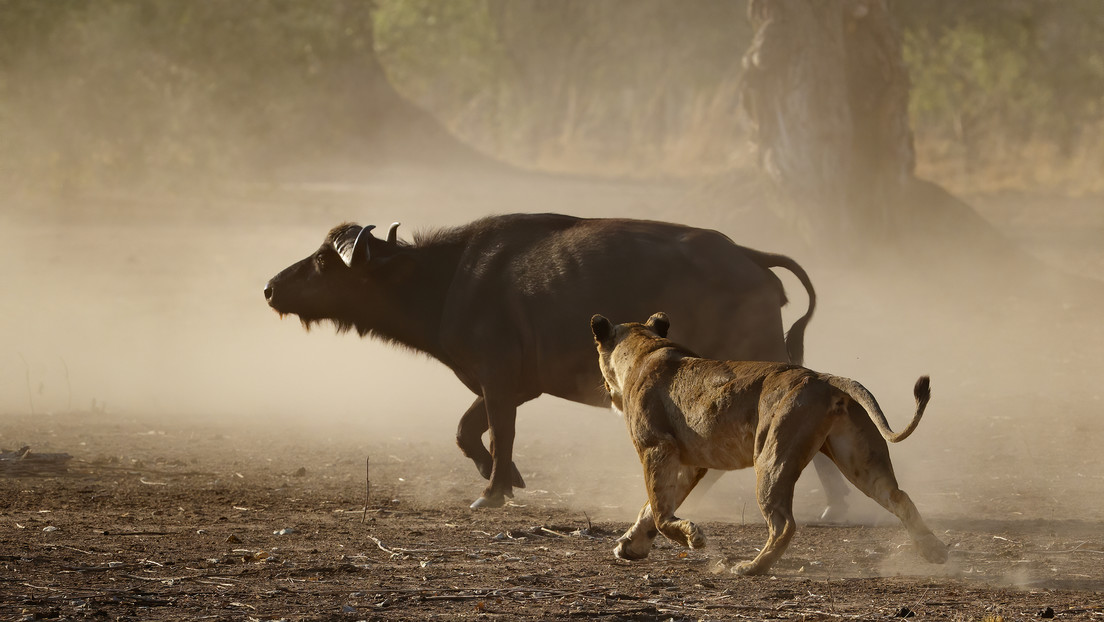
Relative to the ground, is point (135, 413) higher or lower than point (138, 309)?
lower

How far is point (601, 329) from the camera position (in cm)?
788

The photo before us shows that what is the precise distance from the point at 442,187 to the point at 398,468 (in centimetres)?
1964

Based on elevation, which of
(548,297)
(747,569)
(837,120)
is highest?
(837,120)

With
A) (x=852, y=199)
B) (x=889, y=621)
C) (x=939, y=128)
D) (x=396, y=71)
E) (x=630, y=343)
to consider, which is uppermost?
(x=396, y=71)

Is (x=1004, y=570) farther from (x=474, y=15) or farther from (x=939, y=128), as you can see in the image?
(x=474, y=15)

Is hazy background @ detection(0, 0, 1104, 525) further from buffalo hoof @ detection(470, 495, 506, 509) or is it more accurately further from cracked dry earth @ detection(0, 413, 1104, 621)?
buffalo hoof @ detection(470, 495, 506, 509)

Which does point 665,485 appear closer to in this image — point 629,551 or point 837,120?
point 629,551

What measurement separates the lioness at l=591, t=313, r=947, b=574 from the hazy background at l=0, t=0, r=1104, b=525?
299cm

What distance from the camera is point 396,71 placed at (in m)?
52.5

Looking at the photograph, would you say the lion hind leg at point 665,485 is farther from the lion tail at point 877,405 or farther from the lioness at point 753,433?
the lion tail at point 877,405

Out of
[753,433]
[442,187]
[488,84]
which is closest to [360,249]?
[753,433]

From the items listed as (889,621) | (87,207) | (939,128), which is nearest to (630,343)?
(889,621)

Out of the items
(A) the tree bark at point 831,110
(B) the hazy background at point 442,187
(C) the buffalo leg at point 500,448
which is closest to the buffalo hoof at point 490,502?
(C) the buffalo leg at point 500,448

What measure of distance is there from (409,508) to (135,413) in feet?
21.2
